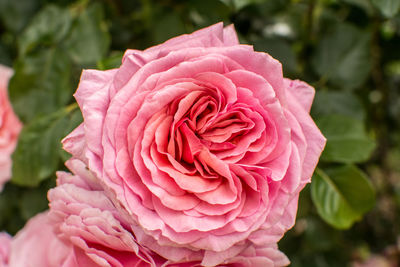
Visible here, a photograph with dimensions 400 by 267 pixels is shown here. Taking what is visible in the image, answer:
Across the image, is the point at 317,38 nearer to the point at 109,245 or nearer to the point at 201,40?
the point at 201,40

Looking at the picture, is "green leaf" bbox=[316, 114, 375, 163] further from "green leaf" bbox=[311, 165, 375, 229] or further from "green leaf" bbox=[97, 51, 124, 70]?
"green leaf" bbox=[97, 51, 124, 70]

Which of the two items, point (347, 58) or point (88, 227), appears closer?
point (88, 227)

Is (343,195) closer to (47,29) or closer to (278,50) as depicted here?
(278,50)

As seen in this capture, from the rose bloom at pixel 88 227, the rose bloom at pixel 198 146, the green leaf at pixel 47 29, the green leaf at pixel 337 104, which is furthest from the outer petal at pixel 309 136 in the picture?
the green leaf at pixel 47 29

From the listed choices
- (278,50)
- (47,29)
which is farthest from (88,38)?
(278,50)

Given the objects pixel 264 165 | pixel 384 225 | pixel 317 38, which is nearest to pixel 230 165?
pixel 264 165

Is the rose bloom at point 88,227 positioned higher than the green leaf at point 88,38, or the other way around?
the green leaf at point 88,38

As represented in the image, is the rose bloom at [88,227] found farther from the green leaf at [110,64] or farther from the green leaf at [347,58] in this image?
the green leaf at [347,58]
